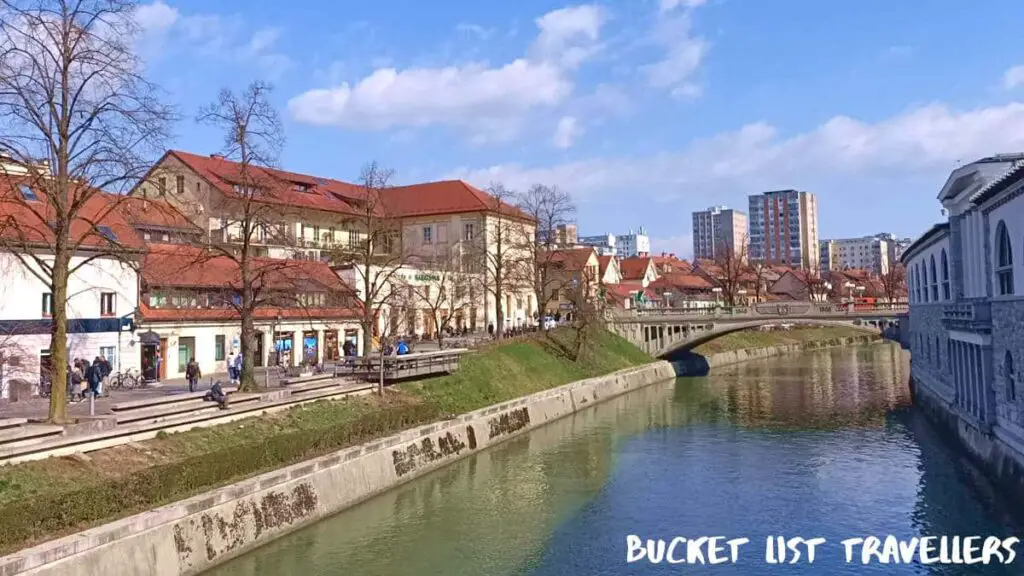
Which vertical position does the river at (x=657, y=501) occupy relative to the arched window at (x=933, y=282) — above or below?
below

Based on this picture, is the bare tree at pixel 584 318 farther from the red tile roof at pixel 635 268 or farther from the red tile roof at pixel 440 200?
the red tile roof at pixel 635 268

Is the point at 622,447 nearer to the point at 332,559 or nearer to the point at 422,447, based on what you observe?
the point at 422,447

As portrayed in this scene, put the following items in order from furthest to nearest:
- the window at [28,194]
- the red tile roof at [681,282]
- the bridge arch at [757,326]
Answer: the red tile roof at [681,282] → the bridge arch at [757,326] → the window at [28,194]

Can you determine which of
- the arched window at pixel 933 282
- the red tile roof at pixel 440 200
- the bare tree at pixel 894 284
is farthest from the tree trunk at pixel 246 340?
the bare tree at pixel 894 284

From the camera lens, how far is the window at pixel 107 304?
34.3 metres

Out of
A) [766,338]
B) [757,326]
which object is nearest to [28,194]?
[757,326]

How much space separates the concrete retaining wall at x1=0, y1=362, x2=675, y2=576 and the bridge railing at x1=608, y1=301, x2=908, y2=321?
34.6 metres

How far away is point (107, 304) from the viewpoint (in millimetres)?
34625

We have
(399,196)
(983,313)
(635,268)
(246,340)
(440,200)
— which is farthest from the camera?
(635,268)

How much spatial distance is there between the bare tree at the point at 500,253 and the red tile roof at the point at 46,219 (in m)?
24.7

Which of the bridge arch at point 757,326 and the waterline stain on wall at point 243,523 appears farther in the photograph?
the bridge arch at point 757,326

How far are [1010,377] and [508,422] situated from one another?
21531 millimetres

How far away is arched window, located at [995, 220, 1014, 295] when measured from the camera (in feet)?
81.9

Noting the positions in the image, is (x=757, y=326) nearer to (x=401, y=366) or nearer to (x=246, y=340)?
(x=401, y=366)
